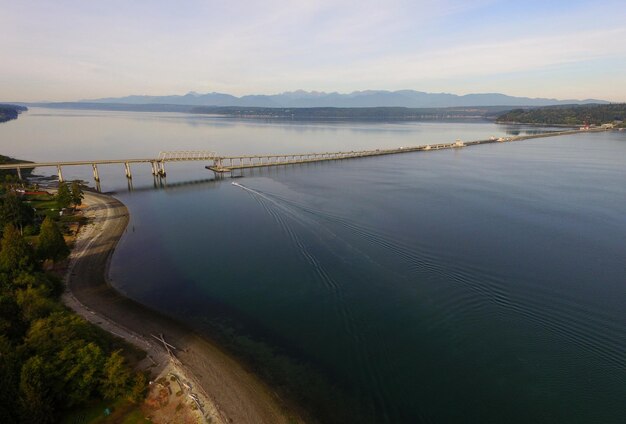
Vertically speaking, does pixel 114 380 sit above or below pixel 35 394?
below

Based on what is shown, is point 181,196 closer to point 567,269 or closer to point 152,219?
point 152,219

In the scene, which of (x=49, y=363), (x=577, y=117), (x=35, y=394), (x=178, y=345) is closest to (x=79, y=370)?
(x=49, y=363)

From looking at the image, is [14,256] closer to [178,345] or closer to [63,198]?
[178,345]

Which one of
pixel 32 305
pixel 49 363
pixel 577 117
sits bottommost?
pixel 49 363

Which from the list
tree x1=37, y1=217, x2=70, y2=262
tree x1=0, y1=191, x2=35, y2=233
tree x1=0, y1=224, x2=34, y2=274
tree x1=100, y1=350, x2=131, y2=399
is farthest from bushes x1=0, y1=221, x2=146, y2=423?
tree x1=0, y1=191, x2=35, y2=233

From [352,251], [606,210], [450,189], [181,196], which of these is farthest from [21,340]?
[606,210]

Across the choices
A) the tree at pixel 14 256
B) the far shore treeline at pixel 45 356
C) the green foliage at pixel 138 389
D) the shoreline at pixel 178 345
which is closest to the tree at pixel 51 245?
the shoreline at pixel 178 345
